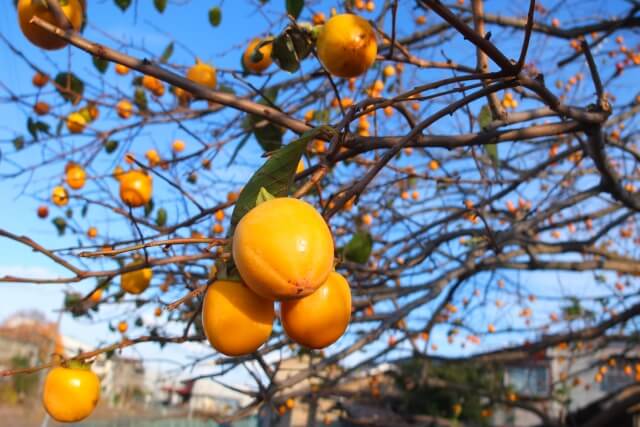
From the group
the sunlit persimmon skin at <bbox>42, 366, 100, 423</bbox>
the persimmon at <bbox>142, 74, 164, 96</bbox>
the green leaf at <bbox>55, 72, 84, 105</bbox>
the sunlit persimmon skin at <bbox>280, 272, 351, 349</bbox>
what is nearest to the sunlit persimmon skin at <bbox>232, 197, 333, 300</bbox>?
the sunlit persimmon skin at <bbox>280, 272, 351, 349</bbox>

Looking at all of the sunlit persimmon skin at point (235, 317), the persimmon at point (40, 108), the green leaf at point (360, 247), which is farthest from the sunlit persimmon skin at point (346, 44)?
the persimmon at point (40, 108)

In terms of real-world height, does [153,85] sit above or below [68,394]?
above

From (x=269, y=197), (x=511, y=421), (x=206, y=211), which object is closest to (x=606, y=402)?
(x=206, y=211)

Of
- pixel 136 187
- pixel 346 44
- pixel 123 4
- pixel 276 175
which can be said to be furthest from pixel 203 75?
pixel 276 175

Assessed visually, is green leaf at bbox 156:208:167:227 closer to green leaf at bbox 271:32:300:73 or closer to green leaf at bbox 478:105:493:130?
green leaf at bbox 271:32:300:73

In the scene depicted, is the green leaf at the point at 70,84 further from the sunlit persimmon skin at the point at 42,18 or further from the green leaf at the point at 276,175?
the green leaf at the point at 276,175

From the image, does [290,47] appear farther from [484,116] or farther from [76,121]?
[76,121]
